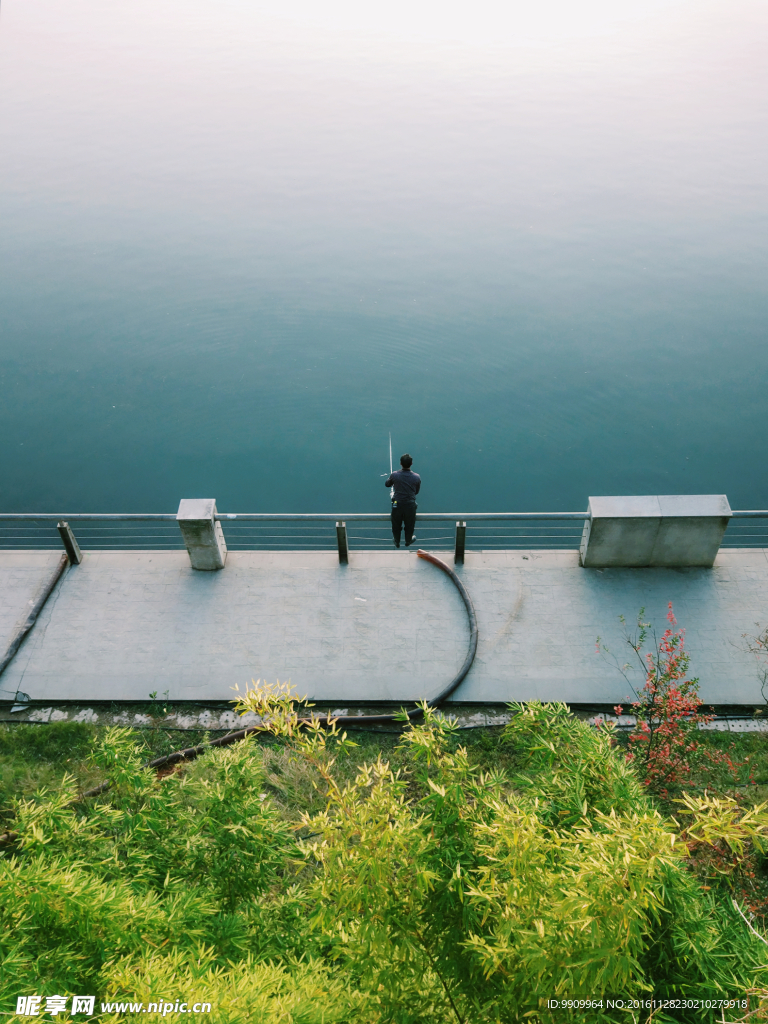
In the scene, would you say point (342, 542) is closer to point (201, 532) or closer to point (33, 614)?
point (201, 532)

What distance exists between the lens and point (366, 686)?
8219 mm

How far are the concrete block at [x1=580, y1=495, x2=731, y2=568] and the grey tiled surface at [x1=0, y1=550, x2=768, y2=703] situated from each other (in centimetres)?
18

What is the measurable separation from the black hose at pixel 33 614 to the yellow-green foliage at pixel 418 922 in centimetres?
511

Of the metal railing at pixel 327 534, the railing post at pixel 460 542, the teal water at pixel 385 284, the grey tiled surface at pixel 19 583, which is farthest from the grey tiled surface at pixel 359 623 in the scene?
the teal water at pixel 385 284

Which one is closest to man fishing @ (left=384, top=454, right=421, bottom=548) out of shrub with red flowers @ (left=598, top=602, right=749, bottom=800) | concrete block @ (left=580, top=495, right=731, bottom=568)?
concrete block @ (left=580, top=495, right=731, bottom=568)

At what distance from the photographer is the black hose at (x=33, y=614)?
8545 millimetres

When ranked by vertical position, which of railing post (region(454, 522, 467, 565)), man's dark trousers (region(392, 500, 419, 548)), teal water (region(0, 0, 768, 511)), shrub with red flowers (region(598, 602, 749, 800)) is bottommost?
shrub with red flowers (region(598, 602, 749, 800))

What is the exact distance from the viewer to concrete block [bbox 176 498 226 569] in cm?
930

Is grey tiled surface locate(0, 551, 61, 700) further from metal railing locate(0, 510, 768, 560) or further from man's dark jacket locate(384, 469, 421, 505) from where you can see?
man's dark jacket locate(384, 469, 421, 505)

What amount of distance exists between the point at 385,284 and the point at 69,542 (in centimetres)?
1215

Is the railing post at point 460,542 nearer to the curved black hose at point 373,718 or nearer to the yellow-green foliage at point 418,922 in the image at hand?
the curved black hose at point 373,718

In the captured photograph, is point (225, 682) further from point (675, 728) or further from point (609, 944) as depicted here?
point (609, 944)

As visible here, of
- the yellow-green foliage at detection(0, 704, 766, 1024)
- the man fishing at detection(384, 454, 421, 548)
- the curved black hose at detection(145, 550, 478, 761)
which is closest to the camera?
the yellow-green foliage at detection(0, 704, 766, 1024)

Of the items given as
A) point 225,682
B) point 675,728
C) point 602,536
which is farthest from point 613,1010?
point 602,536
